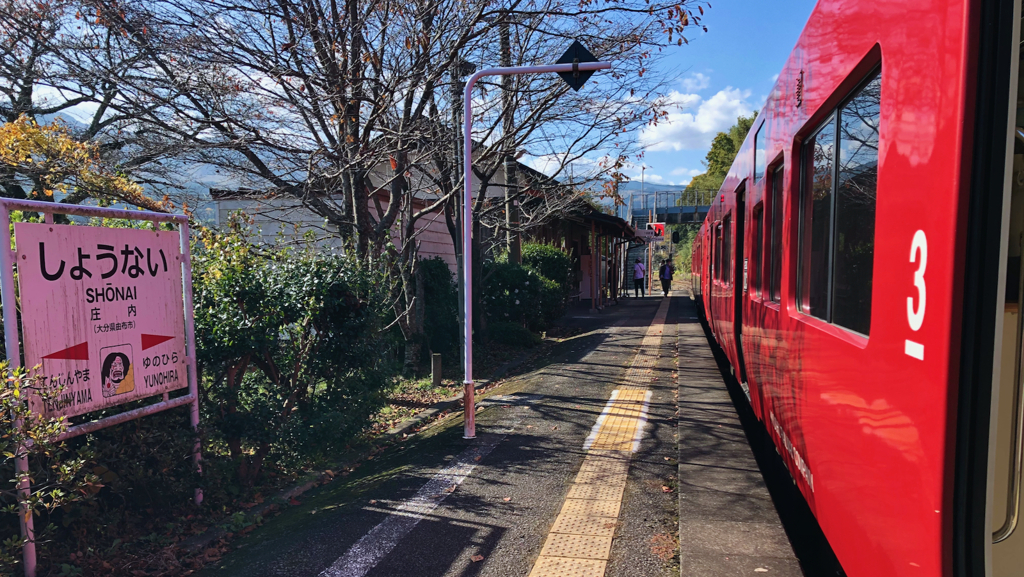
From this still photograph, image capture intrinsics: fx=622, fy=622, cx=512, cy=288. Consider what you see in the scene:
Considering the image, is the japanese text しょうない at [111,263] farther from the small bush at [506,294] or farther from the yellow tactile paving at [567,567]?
the small bush at [506,294]

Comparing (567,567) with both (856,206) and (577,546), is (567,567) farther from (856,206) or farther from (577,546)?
(856,206)

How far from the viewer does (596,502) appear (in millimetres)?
4684

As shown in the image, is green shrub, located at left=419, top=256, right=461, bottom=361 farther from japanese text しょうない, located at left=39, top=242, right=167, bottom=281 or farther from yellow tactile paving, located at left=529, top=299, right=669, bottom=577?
japanese text しょうない, located at left=39, top=242, right=167, bottom=281

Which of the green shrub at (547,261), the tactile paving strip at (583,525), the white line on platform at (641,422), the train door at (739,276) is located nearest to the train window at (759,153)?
the train door at (739,276)

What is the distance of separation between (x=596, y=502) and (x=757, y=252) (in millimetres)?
2508

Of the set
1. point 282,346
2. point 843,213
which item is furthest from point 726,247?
point 843,213

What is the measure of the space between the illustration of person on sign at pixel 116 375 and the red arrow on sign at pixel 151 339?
18 centimetres

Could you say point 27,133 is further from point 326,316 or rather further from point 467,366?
point 467,366

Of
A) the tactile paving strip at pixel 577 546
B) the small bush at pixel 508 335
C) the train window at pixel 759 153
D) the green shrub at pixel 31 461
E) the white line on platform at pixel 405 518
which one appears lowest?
the white line on platform at pixel 405 518

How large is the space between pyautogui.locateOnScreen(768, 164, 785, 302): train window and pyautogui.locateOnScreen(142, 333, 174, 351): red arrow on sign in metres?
4.21

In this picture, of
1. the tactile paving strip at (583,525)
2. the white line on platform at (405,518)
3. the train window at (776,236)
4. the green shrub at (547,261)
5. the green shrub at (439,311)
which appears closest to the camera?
the white line on platform at (405,518)

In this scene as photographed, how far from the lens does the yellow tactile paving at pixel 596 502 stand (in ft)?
12.3

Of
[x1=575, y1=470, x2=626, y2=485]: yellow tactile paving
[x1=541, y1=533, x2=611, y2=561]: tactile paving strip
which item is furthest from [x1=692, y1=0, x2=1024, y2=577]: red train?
[x1=575, y1=470, x2=626, y2=485]: yellow tactile paving

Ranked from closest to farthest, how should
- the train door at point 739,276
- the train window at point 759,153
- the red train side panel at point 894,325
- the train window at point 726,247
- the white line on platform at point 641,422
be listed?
1. the red train side panel at point 894,325
2. the train window at point 759,153
3. the white line on platform at point 641,422
4. the train door at point 739,276
5. the train window at point 726,247
